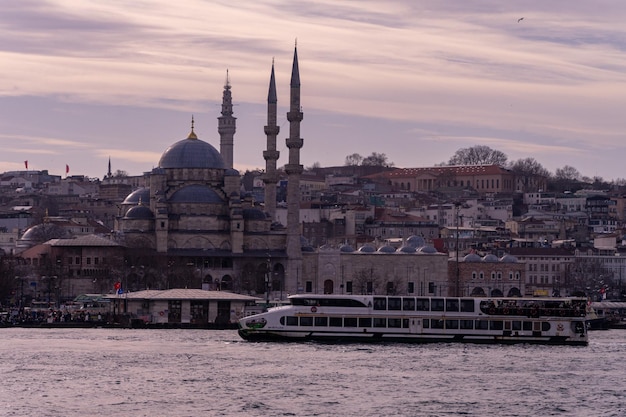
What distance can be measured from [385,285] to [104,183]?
8147cm

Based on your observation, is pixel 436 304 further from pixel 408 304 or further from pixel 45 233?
pixel 45 233

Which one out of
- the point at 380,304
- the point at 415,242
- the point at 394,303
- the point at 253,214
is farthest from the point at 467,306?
the point at 415,242

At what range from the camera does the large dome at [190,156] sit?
112562 mm

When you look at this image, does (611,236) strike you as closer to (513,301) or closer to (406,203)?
(406,203)

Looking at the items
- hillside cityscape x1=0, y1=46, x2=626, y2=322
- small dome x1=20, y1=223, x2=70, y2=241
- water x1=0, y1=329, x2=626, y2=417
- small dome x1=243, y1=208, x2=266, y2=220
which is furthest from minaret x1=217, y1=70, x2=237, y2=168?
water x1=0, y1=329, x2=626, y2=417

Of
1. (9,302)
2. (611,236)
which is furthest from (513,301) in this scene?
(611,236)

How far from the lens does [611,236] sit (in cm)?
14912

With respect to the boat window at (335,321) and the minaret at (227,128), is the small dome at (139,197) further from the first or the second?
the boat window at (335,321)

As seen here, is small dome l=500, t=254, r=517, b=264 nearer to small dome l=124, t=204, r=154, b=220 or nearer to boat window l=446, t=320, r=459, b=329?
small dome l=124, t=204, r=154, b=220

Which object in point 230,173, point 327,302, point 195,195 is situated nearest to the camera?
point 327,302

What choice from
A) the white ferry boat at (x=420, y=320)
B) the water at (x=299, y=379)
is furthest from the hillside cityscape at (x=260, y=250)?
the water at (x=299, y=379)

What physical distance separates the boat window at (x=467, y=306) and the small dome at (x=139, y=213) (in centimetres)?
4284

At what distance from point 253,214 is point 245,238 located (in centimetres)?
186

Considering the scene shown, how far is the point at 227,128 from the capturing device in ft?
436
